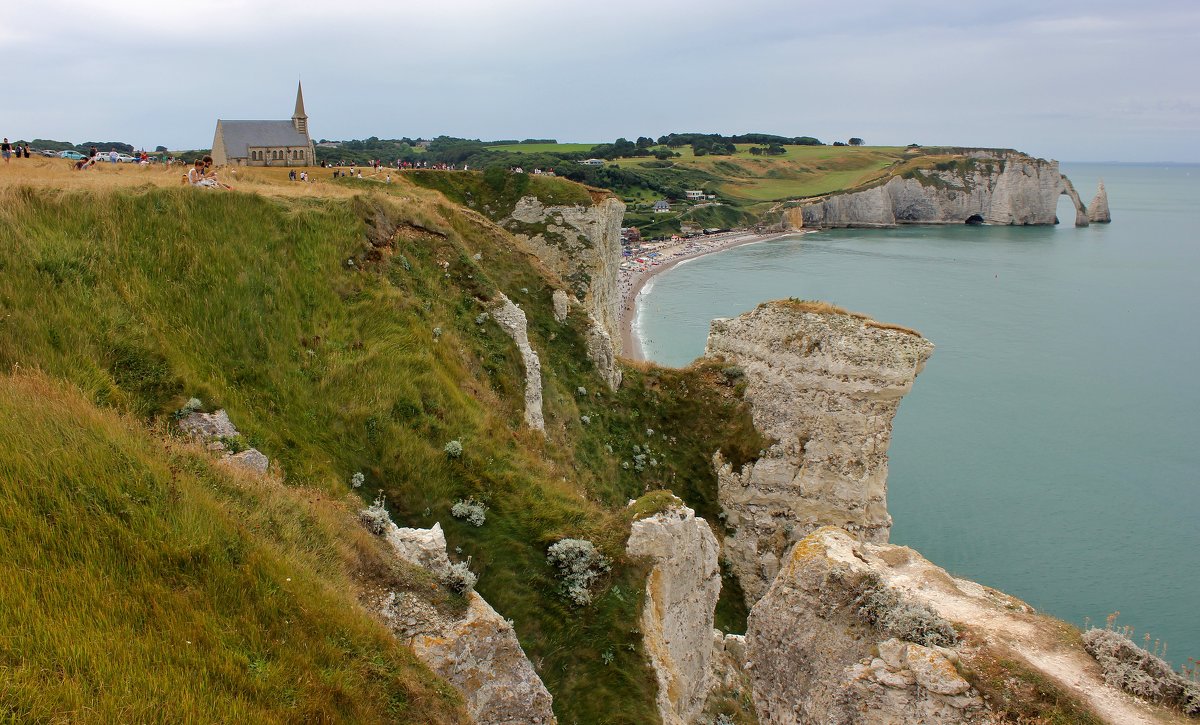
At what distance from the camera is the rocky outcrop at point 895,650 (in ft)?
41.4

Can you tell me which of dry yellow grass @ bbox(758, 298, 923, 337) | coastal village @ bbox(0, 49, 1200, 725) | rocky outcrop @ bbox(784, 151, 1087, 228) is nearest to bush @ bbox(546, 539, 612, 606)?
coastal village @ bbox(0, 49, 1200, 725)

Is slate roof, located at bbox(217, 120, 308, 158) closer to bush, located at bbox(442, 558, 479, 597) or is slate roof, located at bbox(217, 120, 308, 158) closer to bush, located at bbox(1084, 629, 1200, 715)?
bush, located at bbox(442, 558, 479, 597)

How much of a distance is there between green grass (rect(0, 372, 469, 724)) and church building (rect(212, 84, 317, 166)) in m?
42.0

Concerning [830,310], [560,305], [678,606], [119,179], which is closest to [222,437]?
[119,179]

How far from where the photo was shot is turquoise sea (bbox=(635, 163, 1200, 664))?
41.8 metres

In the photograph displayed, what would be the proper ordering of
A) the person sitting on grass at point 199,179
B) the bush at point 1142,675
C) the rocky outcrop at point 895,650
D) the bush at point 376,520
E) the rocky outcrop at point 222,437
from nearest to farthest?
the bush at point 1142,675, the rocky outcrop at point 895,650, the rocky outcrop at point 222,437, the bush at point 376,520, the person sitting on grass at point 199,179

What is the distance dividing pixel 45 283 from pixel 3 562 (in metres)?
10.5

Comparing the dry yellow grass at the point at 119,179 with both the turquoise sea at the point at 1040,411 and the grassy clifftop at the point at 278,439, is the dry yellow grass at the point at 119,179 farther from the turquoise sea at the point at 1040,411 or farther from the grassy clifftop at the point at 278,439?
the turquoise sea at the point at 1040,411

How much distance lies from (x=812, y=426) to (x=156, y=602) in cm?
2774

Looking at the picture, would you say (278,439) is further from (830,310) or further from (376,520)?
(830,310)

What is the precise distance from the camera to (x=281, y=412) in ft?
54.9

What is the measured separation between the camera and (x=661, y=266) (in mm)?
136250

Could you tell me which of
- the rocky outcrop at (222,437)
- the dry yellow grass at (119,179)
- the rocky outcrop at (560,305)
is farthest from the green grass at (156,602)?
the rocky outcrop at (560,305)

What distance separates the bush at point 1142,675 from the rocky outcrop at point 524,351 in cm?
1690
